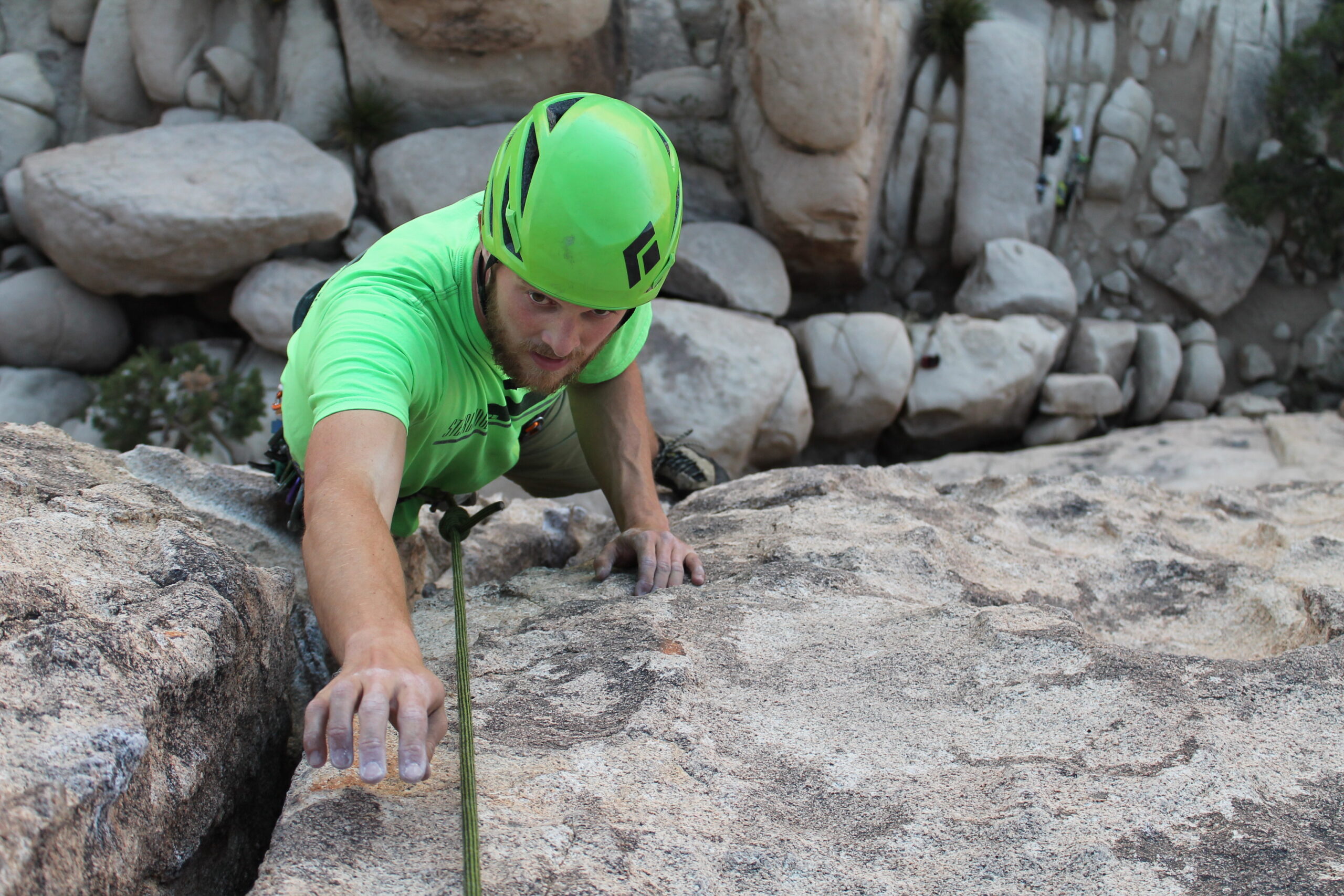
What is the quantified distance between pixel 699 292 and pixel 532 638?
5826 mm

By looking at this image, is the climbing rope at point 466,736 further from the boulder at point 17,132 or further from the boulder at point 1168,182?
the boulder at point 1168,182

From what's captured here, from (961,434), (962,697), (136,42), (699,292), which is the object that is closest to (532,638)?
(962,697)

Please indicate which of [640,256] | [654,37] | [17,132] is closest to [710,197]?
[654,37]

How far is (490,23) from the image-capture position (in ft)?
23.1

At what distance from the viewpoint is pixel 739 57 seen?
748 centimetres

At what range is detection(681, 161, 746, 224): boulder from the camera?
7.88 metres

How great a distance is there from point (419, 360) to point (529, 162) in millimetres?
382

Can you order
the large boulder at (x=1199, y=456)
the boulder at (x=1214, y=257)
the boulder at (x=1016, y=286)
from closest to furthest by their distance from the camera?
1. the large boulder at (x=1199, y=456)
2. the boulder at (x=1016, y=286)
3. the boulder at (x=1214, y=257)

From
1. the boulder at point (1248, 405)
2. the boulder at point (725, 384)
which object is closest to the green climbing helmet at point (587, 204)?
the boulder at point (725, 384)

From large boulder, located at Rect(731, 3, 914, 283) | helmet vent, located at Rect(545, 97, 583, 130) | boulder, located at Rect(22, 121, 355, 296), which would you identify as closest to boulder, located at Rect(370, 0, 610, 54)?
boulder, located at Rect(22, 121, 355, 296)

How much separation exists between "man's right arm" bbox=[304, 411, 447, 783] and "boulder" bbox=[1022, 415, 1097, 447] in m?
6.86

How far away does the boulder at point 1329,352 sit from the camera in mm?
8008

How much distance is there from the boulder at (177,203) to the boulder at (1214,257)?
21.3ft

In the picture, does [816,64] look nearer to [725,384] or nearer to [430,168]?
[725,384]
